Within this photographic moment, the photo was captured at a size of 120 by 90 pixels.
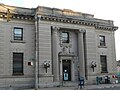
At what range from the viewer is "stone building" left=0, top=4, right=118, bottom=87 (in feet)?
95.9

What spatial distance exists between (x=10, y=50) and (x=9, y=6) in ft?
18.2

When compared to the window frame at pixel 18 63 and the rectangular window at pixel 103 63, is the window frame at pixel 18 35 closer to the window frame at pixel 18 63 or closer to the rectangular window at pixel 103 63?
the window frame at pixel 18 63

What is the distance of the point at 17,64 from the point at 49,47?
461cm

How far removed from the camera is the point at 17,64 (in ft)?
97.4

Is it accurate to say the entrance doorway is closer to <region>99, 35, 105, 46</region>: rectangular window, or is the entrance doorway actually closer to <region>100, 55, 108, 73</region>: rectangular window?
<region>100, 55, 108, 73</region>: rectangular window

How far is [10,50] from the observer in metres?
29.2

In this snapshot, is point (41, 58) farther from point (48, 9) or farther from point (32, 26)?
point (48, 9)

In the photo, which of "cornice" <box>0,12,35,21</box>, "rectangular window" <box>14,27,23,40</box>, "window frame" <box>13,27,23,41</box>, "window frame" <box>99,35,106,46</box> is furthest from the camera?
"window frame" <box>99,35,106,46</box>

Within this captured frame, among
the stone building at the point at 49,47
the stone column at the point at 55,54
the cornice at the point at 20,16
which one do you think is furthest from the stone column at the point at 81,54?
the cornice at the point at 20,16

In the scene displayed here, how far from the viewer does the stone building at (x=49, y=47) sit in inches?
1151

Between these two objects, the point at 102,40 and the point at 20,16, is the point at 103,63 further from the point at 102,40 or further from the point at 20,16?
the point at 20,16

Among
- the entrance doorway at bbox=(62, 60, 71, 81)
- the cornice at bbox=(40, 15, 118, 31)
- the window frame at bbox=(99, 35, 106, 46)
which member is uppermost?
the cornice at bbox=(40, 15, 118, 31)

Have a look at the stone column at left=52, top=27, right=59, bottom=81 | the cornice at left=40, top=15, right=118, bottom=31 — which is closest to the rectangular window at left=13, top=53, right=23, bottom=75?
the stone column at left=52, top=27, right=59, bottom=81

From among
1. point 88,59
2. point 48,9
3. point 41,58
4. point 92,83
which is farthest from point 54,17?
point 92,83
